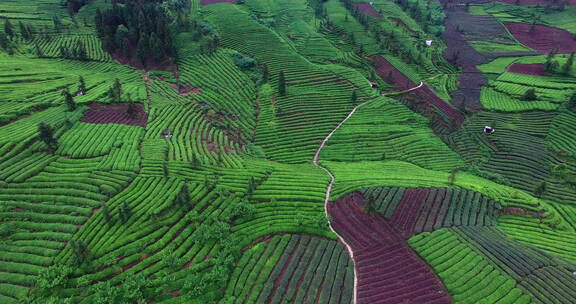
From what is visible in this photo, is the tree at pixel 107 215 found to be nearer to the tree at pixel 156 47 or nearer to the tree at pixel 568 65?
Result: the tree at pixel 156 47

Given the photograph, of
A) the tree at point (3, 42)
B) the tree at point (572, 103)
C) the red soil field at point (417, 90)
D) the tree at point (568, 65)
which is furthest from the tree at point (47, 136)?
the tree at point (568, 65)

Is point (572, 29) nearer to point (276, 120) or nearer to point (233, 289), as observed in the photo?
point (276, 120)

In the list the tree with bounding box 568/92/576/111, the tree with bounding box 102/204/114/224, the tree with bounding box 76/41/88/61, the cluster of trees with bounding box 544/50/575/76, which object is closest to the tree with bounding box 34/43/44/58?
the tree with bounding box 76/41/88/61

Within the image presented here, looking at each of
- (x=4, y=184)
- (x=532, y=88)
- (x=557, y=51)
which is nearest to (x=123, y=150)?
(x=4, y=184)

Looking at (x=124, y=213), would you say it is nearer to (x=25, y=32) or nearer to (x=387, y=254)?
(x=387, y=254)

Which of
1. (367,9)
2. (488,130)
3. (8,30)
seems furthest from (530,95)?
(8,30)

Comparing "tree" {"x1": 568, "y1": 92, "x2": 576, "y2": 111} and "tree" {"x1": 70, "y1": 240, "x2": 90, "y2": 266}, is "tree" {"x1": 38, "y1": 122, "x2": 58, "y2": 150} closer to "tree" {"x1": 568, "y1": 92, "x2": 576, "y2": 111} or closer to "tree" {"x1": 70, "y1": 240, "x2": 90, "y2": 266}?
"tree" {"x1": 70, "y1": 240, "x2": 90, "y2": 266}
